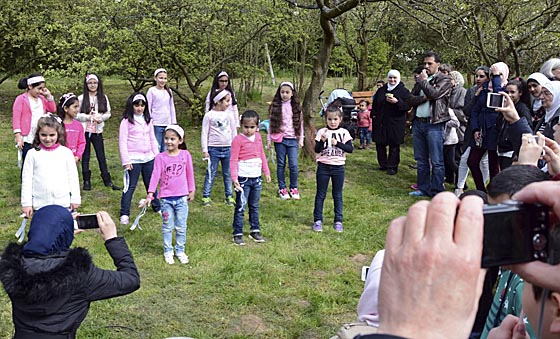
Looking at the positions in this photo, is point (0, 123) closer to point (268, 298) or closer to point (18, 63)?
point (18, 63)

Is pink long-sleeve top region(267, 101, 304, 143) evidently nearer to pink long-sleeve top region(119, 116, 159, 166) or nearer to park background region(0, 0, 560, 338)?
park background region(0, 0, 560, 338)

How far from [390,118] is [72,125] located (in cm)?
522

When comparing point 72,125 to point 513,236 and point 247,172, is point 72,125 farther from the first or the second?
point 513,236

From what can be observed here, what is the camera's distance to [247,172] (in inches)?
255

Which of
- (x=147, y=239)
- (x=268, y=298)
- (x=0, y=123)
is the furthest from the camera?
(x=0, y=123)

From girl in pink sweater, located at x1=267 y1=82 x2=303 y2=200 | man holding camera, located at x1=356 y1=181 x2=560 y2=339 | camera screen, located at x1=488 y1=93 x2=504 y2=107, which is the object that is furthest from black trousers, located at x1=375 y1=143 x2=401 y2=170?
man holding camera, located at x1=356 y1=181 x2=560 y2=339

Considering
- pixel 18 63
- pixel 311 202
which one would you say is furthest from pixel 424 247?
pixel 18 63

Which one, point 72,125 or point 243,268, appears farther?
point 72,125

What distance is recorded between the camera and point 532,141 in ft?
10.7

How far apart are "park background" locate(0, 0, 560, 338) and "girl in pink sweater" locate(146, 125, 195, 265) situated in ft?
0.69

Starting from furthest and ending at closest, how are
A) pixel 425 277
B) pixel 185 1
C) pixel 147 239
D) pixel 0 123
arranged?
1. pixel 0 123
2. pixel 185 1
3. pixel 147 239
4. pixel 425 277

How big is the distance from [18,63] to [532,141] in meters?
14.4

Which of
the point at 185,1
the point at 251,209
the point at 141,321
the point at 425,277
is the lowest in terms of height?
the point at 141,321

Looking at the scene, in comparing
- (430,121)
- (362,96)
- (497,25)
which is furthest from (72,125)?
(362,96)
